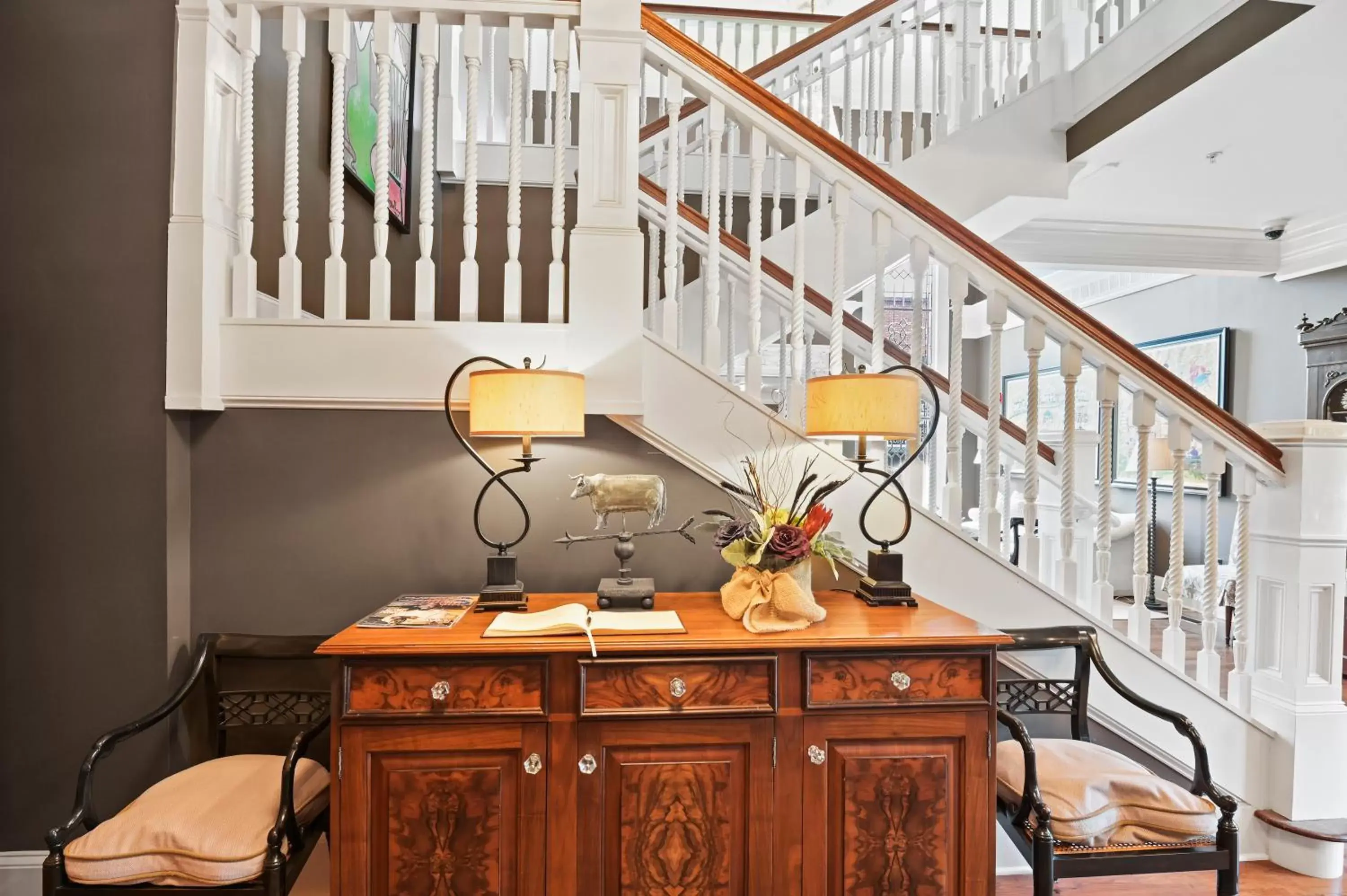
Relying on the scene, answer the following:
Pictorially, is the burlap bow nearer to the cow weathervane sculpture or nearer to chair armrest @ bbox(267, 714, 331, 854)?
the cow weathervane sculpture

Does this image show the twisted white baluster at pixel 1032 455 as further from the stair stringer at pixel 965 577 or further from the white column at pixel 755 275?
the white column at pixel 755 275

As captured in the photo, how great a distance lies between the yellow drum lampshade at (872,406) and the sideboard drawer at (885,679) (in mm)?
573

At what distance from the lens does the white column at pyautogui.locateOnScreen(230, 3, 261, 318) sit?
206 centimetres

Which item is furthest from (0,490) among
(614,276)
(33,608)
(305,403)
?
(614,276)

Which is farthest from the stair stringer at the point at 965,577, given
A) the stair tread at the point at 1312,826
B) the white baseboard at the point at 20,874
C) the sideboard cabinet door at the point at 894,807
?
the white baseboard at the point at 20,874

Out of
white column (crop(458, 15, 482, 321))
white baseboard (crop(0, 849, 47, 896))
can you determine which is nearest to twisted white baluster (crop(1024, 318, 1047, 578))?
white column (crop(458, 15, 482, 321))

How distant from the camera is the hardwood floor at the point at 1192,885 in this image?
2.17m

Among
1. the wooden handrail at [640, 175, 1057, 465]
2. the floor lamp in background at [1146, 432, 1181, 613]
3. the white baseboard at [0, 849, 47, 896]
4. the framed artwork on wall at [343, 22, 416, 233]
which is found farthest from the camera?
the floor lamp in background at [1146, 432, 1181, 613]

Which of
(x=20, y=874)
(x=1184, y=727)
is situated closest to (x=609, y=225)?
(x=1184, y=727)

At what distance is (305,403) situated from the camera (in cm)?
211

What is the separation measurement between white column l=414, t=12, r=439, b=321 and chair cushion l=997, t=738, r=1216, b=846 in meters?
2.09

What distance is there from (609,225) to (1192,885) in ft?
8.77

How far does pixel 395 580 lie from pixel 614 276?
1.11m

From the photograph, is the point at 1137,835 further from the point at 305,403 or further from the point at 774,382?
the point at 774,382
